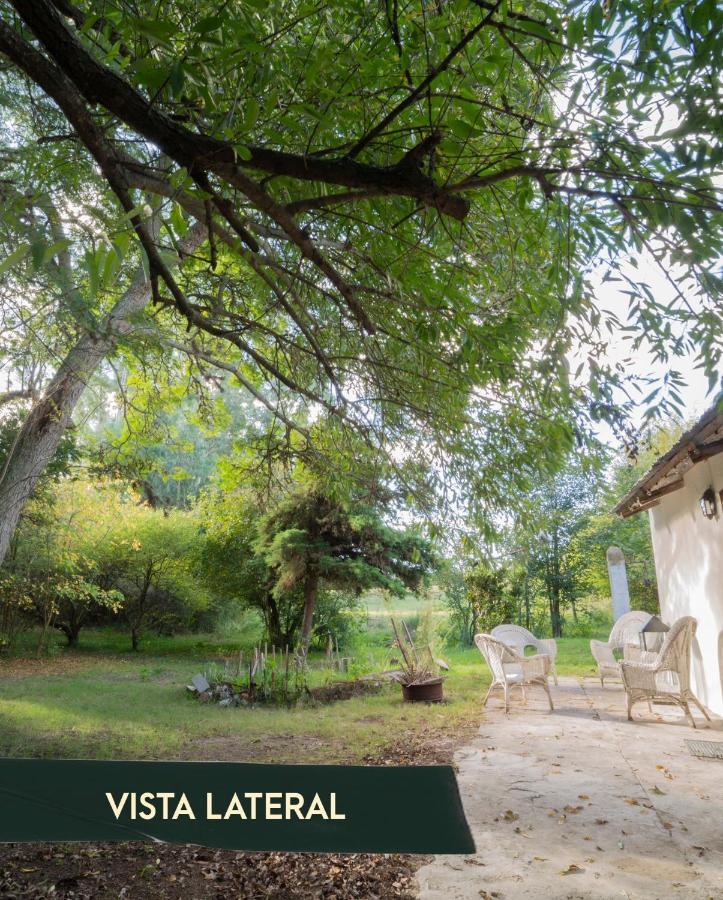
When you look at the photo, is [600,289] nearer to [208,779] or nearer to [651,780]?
[208,779]

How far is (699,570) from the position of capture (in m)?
6.11

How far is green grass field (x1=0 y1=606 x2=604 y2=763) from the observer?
5.41 metres

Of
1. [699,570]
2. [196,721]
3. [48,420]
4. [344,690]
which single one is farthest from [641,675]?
[48,420]

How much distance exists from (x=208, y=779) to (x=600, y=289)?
7.56 ft

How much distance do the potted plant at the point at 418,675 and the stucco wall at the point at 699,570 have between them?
2694mm

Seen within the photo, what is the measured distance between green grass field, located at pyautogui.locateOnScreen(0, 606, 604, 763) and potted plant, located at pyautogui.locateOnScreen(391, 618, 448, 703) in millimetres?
219

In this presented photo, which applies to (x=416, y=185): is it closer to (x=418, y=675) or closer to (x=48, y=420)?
(x=48, y=420)

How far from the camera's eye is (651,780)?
13.6ft

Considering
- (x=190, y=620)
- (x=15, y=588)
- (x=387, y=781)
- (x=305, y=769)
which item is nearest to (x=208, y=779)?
(x=305, y=769)

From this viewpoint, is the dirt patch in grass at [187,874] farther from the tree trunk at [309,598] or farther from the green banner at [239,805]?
the tree trunk at [309,598]

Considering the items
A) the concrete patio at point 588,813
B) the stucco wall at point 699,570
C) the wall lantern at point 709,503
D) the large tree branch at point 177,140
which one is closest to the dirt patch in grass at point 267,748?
the concrete patio at point 588,813

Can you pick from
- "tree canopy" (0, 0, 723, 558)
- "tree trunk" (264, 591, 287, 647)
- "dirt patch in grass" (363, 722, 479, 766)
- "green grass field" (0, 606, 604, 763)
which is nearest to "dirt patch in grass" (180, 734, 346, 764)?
"green grass field" (0, 606, 604, 763)

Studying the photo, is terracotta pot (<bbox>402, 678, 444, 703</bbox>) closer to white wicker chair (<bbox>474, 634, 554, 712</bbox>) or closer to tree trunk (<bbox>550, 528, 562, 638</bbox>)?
white wicker chair (<bbox>474, 634, 554, 712</bbox>)

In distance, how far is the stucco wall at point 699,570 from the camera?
5.58m
